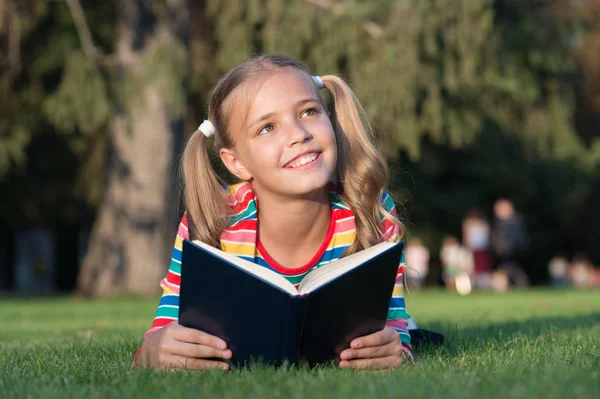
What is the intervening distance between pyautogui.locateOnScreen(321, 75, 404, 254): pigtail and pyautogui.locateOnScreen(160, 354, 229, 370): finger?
0.90 metres

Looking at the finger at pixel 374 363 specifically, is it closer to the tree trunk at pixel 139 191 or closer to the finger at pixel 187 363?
the finger at pixel 187 363

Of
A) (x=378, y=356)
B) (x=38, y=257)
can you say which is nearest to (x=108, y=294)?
(x=378, y=356)

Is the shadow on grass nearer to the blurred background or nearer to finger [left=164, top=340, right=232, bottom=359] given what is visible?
finger [left=164, top=340, right=232, bottom=359]

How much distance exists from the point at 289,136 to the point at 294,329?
96 centimetres

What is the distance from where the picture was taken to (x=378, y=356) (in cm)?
360

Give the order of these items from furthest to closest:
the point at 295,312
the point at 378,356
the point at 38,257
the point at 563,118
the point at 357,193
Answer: the point at 38,257 < the point at 563,118 < the point at 357,193 < the point at 378,356 < the point at 295,312

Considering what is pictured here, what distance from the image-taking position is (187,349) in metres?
3.54

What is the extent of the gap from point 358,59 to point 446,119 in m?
1.68

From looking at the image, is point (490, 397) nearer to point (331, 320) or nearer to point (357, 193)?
point (331, 320)

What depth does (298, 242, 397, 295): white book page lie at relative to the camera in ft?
10.8

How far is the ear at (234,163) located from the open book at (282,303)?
1034 mm

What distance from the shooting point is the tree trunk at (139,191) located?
14773mm

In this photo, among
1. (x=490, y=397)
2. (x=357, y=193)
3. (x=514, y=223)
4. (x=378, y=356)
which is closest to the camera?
(x=490, y=397)

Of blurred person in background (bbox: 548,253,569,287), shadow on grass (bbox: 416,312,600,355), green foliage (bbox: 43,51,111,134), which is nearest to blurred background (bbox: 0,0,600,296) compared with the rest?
green foliage (bbox: 43,51,111,134)
